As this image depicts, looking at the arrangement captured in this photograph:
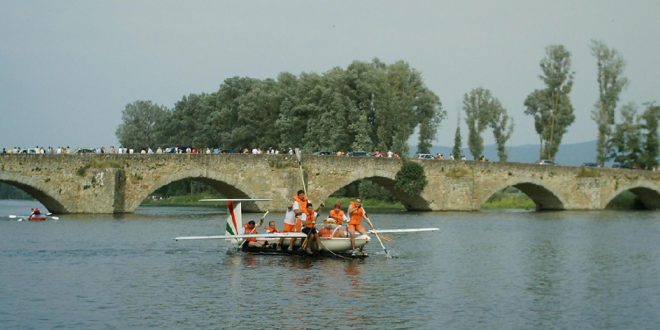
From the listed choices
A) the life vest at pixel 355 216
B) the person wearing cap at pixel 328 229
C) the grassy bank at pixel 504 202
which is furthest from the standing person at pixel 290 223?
the grassy bank at pixel 504 202

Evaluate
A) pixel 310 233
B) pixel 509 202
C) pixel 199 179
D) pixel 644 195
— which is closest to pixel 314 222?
pixel 310 233

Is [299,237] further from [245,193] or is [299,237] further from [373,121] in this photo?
[373,121]

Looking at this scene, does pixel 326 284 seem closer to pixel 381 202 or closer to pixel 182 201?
pixel 381 202

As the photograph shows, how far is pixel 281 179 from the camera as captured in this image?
61.9 m

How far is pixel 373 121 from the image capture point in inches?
3376

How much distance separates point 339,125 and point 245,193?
23631mm

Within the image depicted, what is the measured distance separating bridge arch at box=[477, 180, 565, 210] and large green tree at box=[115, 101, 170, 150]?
45.8m

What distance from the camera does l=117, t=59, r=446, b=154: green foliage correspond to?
8294 cm

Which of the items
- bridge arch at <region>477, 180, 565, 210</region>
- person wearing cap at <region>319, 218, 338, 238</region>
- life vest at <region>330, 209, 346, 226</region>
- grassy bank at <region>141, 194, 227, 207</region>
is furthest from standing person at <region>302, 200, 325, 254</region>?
grassy bank at <region>141, 194, 227, 207</region>

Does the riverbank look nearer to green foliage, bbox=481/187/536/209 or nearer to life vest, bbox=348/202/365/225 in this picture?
green foliage, bbox=481/187/536/209

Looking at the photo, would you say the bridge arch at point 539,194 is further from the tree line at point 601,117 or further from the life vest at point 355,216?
the life vest at point 355,216

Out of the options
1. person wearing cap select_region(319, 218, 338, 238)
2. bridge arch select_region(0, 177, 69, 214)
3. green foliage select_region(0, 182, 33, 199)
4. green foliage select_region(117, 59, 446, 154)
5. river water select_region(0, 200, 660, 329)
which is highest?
green foliage select_region(117, 59, 446, 154)

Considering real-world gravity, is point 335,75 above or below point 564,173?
above

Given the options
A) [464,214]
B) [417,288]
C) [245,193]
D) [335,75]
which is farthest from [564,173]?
[417,288]
